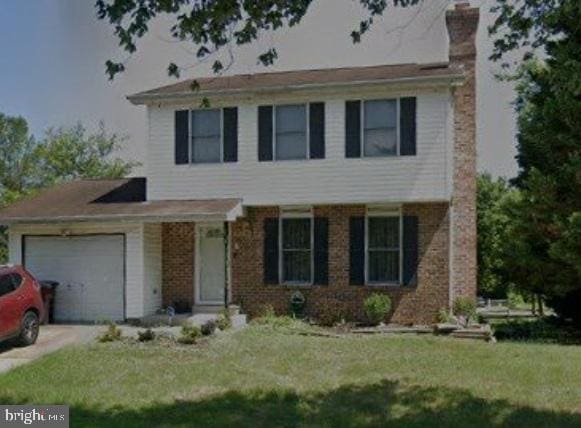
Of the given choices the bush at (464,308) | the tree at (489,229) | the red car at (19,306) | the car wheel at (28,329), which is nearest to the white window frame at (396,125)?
the bush at (464,308)

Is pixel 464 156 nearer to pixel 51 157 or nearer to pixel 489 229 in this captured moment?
pixel 489 229

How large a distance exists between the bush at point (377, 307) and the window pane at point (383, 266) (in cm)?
61

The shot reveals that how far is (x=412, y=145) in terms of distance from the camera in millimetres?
16641

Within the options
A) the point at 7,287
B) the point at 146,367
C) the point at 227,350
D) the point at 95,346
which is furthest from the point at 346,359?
the point at 7,287

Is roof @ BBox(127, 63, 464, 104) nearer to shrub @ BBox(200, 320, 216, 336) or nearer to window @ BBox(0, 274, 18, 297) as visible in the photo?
shrub @ BBox(200, 320, 216, 336)

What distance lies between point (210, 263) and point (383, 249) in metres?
4.76

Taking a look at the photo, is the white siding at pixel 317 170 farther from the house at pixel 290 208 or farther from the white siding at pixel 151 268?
the white siding at pixel 151 268

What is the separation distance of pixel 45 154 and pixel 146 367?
117 feet

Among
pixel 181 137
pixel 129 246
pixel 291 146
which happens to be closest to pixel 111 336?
pixel 129 246

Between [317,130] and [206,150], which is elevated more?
[317,130]

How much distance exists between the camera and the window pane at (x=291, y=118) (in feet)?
57.2

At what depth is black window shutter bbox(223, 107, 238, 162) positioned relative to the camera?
17781mm

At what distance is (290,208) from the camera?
1778 centimetres

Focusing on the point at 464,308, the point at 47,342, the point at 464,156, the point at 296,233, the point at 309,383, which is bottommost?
the point at 47,342
